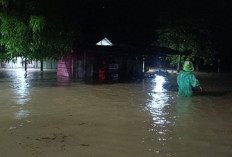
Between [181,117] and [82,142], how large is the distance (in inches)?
162

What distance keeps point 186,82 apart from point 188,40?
20774 millimetres

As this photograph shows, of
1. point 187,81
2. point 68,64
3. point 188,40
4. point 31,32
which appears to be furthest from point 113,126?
point 188,40

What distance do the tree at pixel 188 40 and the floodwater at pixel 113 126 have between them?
20846 mm

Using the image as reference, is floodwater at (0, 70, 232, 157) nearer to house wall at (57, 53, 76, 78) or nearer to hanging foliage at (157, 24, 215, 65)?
house wall at (57, 53, 76, 78)

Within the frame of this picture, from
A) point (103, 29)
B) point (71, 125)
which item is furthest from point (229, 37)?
point (71, 125)

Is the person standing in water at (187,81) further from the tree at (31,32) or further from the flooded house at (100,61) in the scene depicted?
the flooded house at (100,61)

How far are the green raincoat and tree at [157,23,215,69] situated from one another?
20.2 meters

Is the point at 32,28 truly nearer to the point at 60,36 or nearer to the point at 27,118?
the point at 60,36

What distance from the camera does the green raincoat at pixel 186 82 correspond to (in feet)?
50.6

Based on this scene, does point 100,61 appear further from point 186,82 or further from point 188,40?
point 188,40

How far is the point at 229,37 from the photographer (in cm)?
3847

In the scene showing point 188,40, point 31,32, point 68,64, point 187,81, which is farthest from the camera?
point 188,40

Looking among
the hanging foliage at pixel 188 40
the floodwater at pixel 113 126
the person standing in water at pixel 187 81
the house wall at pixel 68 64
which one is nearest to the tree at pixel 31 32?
the floodwater at pixel 113 126

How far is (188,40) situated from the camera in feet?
117
